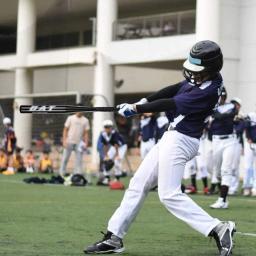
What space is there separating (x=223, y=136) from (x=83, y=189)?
14.9 feet

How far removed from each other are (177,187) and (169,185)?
0.09 metres

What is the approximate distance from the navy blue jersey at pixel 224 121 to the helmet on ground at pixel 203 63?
7.42 meters

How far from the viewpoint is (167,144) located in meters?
8.18

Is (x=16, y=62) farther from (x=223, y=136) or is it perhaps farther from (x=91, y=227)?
(x=91, y=227)

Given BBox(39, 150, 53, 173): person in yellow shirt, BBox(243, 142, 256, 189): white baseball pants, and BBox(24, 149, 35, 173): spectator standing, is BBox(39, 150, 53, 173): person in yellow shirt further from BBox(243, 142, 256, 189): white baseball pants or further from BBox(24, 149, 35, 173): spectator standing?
BBox(243, 142, 256, 189): white baseball pants

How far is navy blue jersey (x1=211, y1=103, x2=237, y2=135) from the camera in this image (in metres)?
15.7

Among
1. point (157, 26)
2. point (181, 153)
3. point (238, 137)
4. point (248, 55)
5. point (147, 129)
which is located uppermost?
point (157, 26)

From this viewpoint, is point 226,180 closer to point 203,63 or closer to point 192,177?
point 192,177

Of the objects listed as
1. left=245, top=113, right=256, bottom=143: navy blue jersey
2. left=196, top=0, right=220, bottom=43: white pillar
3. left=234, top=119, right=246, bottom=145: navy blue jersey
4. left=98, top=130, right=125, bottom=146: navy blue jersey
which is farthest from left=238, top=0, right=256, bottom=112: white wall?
left=234, top=119, right=246, bottom=145: navy blue jersey

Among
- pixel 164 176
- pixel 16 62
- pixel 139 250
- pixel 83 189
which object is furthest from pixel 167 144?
Answer: pixel 16 62

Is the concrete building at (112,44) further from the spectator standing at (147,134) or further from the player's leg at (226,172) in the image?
the player's leg at (226,172)

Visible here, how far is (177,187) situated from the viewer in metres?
8.12

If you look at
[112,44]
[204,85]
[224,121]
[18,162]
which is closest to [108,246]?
[204,85]

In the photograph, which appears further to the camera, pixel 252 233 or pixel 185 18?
pixel 185 18
